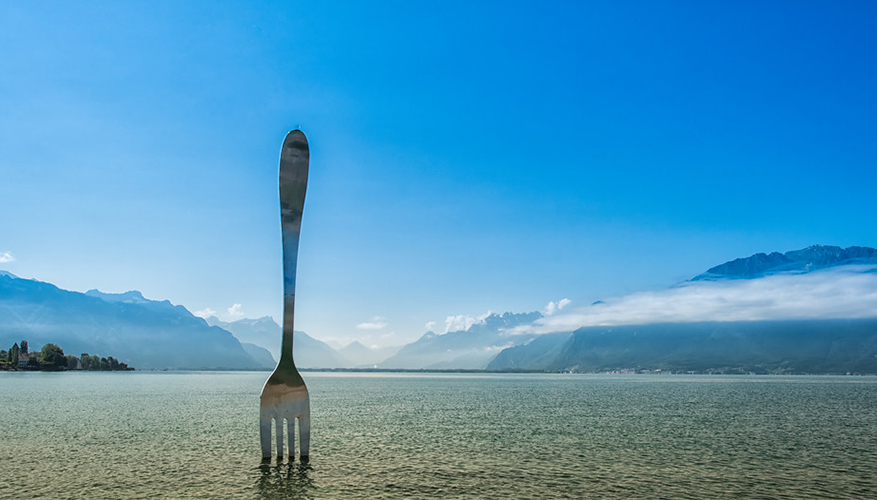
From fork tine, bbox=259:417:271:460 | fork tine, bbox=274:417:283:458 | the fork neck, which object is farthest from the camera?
fork tine, bbox=274:417:283:458

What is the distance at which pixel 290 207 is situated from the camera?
3086cm

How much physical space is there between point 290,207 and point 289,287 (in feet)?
14.0

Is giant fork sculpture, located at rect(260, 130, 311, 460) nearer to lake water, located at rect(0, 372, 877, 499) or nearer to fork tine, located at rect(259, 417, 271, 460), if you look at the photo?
fork tine, located at rect(259, 417, 271, 460)

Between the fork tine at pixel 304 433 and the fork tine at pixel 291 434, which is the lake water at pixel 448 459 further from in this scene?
the fork tine at pixel 304 433

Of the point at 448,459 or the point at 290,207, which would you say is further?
the point at 448,459

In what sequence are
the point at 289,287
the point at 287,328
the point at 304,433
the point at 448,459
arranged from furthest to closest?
the point at 448,459 < the point at 304,433 < the point at 289,287 < the point at 287,328

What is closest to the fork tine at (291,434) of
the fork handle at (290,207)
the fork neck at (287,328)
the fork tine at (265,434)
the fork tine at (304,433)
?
the fork tine at (304,433)

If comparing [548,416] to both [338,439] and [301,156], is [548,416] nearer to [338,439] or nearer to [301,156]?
[338,439]

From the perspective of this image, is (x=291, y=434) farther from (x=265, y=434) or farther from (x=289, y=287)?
(x=289, y=287)

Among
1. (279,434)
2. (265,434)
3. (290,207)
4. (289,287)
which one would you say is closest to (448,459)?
(279,434)

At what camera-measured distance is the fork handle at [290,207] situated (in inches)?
1200

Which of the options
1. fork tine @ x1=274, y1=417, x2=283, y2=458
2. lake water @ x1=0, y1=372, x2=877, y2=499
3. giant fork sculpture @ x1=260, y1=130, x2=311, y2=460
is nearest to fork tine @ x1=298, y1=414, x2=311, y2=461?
giant fork sculpture @ x1=260, y1=130, x2=311, y2=460

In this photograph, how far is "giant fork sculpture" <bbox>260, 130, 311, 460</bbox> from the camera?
100 feet

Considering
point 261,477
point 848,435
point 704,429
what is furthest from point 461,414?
point 261,477
